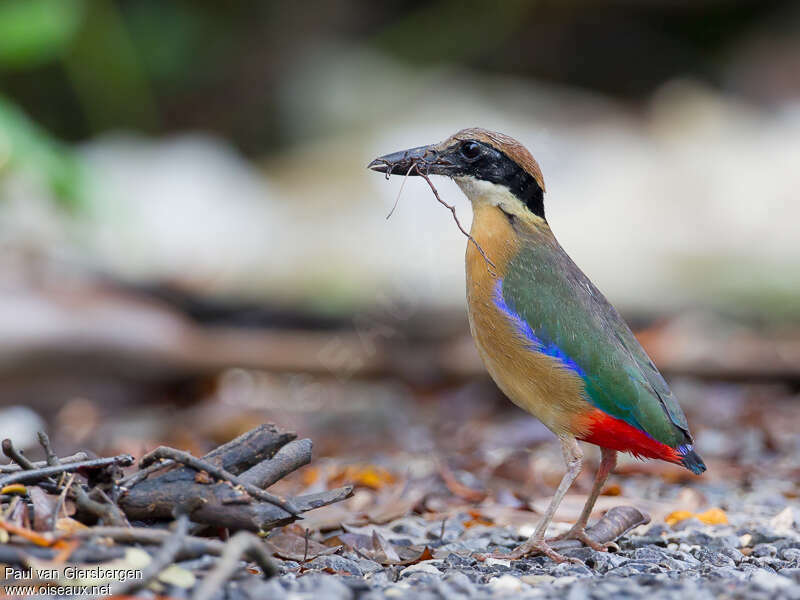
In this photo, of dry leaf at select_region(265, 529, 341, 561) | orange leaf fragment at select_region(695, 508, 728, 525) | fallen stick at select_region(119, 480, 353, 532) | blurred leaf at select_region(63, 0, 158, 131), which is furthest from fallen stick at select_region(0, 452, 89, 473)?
blurred leaf at select_region(63, 0, 158, 131)

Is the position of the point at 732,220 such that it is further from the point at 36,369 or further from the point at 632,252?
the point at 36,369

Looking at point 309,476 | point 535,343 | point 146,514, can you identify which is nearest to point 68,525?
point 146,514

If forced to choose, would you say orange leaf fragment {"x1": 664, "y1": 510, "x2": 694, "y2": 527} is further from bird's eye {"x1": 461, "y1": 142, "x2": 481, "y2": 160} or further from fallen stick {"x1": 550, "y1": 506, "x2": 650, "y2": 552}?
bird's eye {"x1": 461, "y1": 142, "x2": 481, "y2": 160}

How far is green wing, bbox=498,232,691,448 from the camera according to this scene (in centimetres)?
396

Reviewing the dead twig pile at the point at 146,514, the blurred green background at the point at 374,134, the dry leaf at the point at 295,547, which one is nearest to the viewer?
the dead twig pile at the point at 146,514

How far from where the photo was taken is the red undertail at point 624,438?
3992 millimetres

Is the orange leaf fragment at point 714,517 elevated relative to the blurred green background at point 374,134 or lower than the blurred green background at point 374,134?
lower

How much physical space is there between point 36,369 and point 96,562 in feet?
16.8

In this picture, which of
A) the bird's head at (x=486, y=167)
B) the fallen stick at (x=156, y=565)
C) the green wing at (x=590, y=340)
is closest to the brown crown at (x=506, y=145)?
the bird's head at (x=486, y=167)

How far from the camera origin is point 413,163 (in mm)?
4441

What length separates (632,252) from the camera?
10289mm

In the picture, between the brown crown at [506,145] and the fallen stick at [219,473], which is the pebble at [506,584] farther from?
the brown crown at [506,145]

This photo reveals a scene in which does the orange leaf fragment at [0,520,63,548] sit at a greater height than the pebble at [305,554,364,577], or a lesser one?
lesser

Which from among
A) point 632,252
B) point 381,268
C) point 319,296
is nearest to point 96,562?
point 319,296
